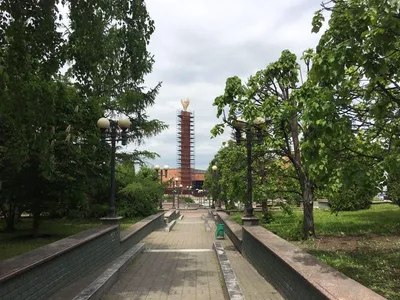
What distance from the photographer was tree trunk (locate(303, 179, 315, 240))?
479 inches

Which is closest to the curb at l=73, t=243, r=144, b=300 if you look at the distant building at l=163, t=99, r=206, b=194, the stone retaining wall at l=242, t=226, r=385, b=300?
the stone retaining wall at l=242, t=226, r=385, b=300

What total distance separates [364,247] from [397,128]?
4.09 m

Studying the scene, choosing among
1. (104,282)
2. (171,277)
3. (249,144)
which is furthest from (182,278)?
(249,144)

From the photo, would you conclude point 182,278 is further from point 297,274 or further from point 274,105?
point 274,105

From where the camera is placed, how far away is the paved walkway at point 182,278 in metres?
6.77

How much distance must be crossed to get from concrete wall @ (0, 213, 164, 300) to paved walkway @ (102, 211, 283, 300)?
0.70 meters

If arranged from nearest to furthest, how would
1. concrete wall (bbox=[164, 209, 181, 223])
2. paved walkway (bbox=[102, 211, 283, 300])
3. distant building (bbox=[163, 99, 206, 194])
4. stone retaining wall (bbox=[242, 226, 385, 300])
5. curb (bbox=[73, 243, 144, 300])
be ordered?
stone retaining wall (bbox=[242, 226, 385, 300]) → curb (bbox=[73, 243, 144, 300]) → paved walkway (bbox=[102, 211, 283, 300]) → concrete wall (bbox=[164, 209, 181, 223]) → distant building (bbox=[163, 99, 206, 194])

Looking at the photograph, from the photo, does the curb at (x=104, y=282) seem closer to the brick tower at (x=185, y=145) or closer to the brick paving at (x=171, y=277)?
the brick paving at (x=171, y=277)

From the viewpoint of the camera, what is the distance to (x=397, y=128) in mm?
7305

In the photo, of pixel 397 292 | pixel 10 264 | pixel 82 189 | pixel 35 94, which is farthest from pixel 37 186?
pixel 397 292

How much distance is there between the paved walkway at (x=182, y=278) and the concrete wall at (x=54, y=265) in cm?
70

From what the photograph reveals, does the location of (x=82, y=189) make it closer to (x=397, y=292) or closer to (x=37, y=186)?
(x=37, y=186)

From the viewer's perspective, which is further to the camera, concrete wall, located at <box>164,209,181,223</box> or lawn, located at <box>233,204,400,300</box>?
concrete wall, located at <box>164,209,181,223</box>

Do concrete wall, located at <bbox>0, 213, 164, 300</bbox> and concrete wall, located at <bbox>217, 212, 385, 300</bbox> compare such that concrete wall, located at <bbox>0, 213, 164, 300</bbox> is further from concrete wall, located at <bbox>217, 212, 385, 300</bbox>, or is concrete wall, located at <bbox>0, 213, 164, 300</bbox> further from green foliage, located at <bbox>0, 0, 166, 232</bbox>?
concrete wall, located at <bbox>217, 212, 385, 300</bbox>
